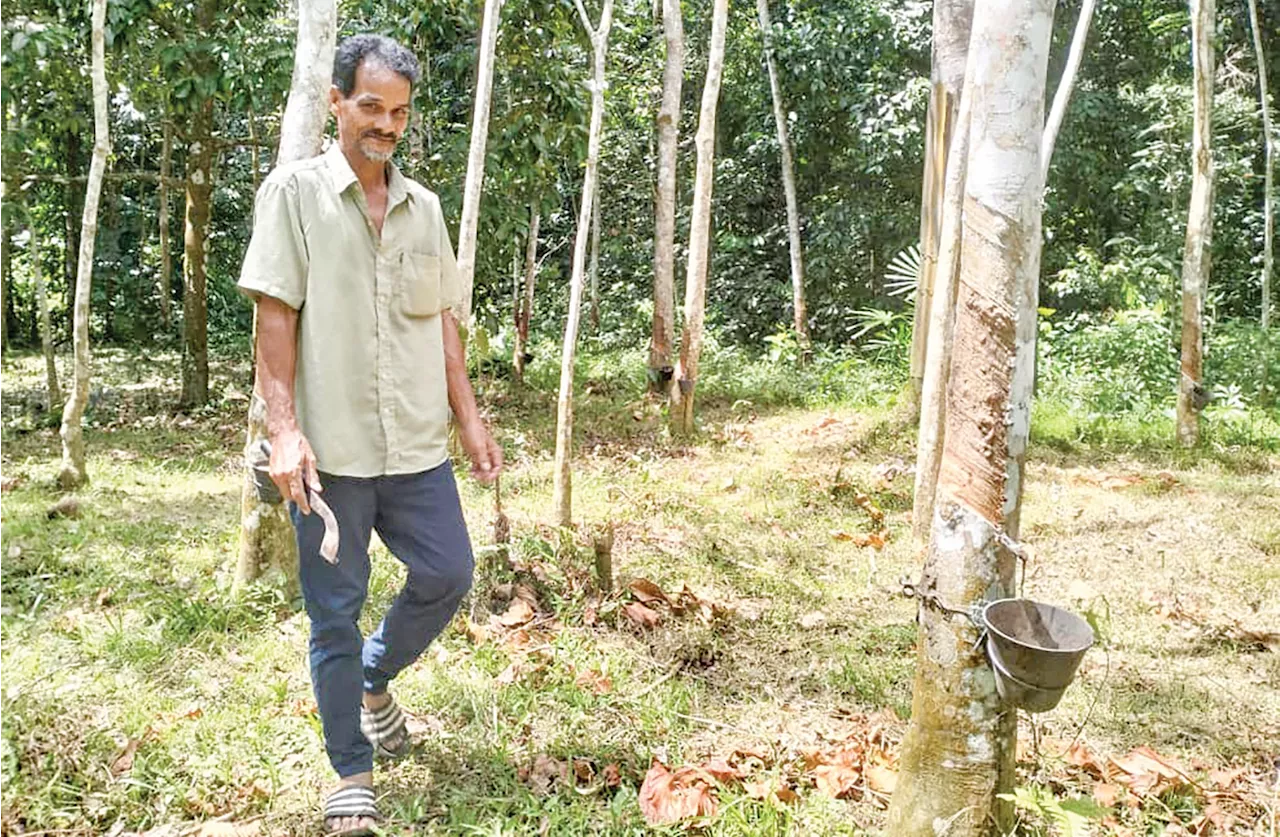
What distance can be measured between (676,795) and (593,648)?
1.14m

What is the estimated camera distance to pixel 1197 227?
762 centimetres

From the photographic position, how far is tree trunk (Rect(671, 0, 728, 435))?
24.9 ft

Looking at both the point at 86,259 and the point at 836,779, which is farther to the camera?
the point at 86,259

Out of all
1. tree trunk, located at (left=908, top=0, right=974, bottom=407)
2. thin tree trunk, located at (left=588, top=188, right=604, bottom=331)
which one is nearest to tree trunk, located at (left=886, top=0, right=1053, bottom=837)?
tree trunk, located at (left=908, top=0, right=974, bottom=407)

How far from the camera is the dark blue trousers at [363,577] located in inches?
103

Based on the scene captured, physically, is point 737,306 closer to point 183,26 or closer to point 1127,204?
point 1127,204

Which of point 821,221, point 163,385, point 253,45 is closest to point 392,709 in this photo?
point 253,45

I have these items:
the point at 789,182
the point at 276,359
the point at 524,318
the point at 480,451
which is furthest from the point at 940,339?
the point at 789,182

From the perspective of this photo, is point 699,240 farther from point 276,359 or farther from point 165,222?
point 165,222

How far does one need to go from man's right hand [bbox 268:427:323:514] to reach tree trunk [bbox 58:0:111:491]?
432cm

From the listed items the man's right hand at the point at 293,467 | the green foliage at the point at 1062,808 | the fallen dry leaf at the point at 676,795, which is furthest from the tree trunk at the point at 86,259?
the green foliage at the point at 1062,808

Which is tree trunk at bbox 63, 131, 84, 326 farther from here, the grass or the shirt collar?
the shirt collar

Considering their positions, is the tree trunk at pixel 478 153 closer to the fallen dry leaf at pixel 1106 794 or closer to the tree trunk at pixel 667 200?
the tree trunk at pixel 667 200

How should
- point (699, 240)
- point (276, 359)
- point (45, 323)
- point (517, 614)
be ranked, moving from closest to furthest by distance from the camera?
point (276, 359) → point (517, 614) → point (699, 240) → point (45, 323)
